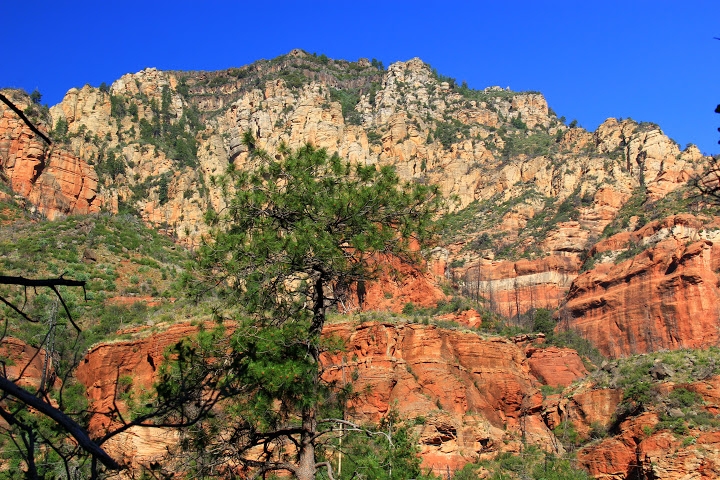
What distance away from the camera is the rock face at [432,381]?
3353 cm

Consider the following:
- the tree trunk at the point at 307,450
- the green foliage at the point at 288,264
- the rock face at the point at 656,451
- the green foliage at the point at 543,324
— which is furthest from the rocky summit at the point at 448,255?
the tree trunk at the point at 307,450

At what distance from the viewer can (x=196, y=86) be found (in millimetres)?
135500

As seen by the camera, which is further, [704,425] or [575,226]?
[575,226]

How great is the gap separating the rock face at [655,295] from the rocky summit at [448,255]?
0.19 metres

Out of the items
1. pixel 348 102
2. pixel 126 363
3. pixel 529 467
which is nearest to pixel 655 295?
pixel 529 467

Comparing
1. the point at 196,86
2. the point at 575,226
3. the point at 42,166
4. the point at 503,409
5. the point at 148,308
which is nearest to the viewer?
the point at 503,409

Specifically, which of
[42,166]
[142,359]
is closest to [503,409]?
[142,359]

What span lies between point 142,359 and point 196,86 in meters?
107

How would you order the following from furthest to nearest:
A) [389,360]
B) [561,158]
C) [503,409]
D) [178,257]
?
→ [561,158] → [178,257] → [503,409] → [389,360]

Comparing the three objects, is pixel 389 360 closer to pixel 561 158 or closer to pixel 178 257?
pixel 178 257

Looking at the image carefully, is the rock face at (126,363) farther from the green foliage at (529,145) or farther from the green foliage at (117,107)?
the green foliage at (529,145)

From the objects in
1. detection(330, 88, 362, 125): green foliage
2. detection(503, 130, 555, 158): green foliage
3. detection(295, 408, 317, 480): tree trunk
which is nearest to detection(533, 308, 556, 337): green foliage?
detection(503, 130, 555, 158): green foliage

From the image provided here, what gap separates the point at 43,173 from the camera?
69.6m

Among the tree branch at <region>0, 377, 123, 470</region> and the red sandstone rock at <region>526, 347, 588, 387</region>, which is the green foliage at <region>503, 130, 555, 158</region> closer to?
the red sandstone rock at <region>526, 347, 588, 387</region>
